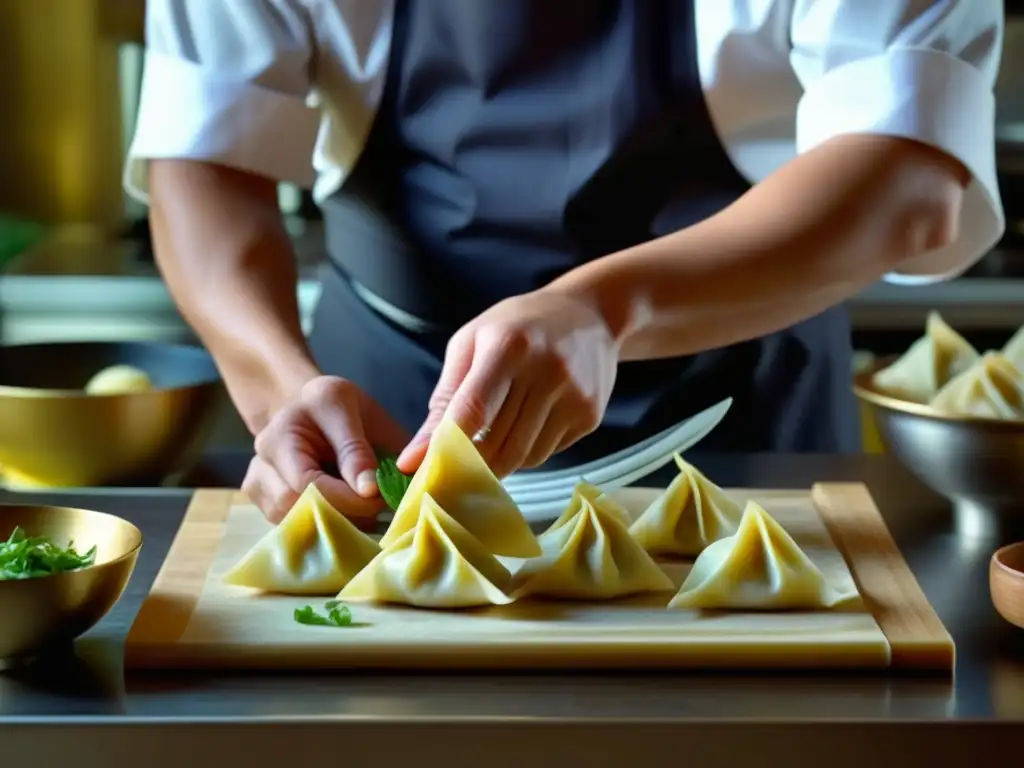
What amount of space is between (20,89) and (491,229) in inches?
74.3

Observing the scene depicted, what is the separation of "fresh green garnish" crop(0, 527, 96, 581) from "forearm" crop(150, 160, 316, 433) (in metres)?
0.52

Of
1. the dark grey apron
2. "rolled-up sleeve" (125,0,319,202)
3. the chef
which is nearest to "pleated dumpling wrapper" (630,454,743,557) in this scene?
the chef

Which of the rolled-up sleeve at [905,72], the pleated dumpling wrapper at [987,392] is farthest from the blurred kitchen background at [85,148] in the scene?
the pleated dumpling wrapper at [987,392]

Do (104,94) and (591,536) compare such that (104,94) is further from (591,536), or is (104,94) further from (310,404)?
(591,536)

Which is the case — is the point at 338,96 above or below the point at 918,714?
above

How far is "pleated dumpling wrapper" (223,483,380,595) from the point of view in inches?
45.8

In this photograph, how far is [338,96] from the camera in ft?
6.02

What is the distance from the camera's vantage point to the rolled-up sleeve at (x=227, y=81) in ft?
5.76

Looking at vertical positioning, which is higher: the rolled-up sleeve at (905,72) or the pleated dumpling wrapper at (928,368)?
the rolled-up sleeve at (905,72)

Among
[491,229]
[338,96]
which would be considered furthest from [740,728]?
[338,96]

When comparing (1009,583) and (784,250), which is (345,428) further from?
(1009,583)

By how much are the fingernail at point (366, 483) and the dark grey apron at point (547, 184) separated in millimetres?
410

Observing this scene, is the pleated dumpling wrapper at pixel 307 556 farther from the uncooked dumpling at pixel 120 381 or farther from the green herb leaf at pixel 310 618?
the uncooked dumpling at pixel 120 381

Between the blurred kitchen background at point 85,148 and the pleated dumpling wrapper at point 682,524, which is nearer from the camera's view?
the pleated dumpling wrapper at point 682,524
